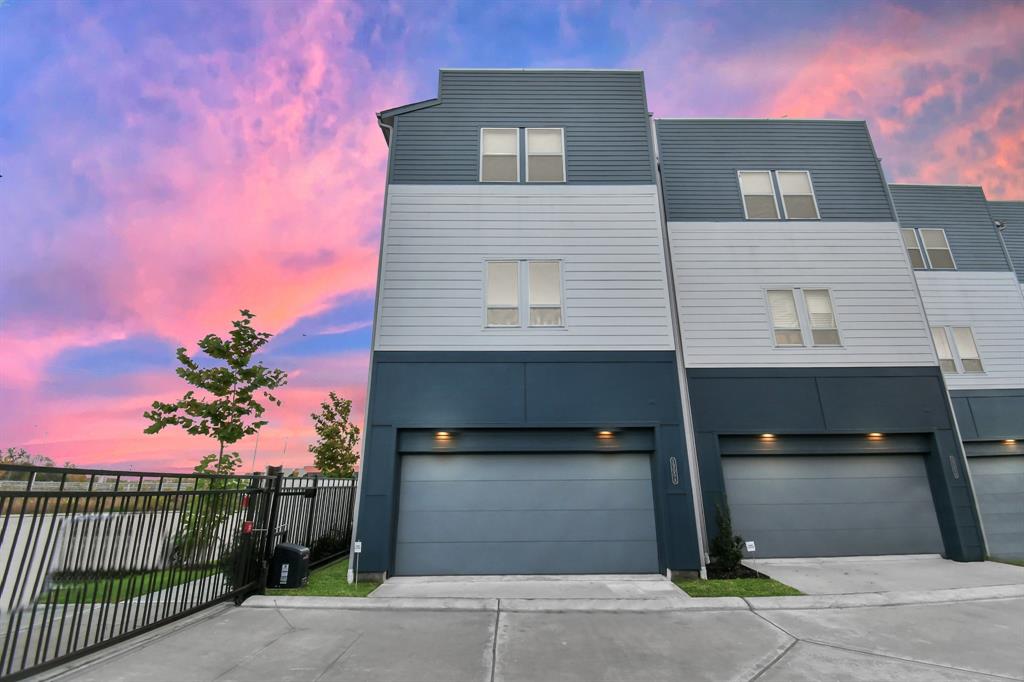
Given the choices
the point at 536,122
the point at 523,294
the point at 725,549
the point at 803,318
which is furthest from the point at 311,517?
the point at 803,318

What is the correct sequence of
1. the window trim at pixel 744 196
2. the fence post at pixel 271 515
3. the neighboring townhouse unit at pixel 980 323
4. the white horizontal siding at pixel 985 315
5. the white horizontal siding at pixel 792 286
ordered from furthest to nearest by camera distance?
1. the white horizontal siding at pixel 985 315
2. the window trim at pixel 744 196
3. the neighboring townhouse unit at pixel 980 323
4. the white horizontal siding at pixel 792 286
5. the fence post at pixel 271 515

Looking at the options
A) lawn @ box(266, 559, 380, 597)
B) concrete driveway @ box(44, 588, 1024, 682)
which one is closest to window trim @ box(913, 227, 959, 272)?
concrete driveway @ box(44, 588, 1024, 682)

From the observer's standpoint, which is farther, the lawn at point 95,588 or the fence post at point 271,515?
the fence post at point 271,515

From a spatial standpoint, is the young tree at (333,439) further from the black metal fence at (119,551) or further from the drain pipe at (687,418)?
the drain pipe at (687,418)

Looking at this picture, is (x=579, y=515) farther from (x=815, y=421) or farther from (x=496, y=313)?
(x=815, y=421)

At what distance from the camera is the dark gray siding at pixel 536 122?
29.4ft

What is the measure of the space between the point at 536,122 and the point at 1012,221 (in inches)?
633

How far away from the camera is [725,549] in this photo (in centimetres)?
705

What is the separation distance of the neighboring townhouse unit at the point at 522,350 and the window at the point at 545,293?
35mm

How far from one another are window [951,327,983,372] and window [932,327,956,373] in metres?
0.23

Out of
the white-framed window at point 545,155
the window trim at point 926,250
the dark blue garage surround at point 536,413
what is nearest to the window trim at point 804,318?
the dark blue garage surround at point 536,413

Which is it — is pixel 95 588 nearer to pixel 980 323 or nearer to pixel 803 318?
pixel 803 318

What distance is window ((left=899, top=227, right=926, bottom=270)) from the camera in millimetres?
11664

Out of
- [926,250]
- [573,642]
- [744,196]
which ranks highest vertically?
[744,196]
